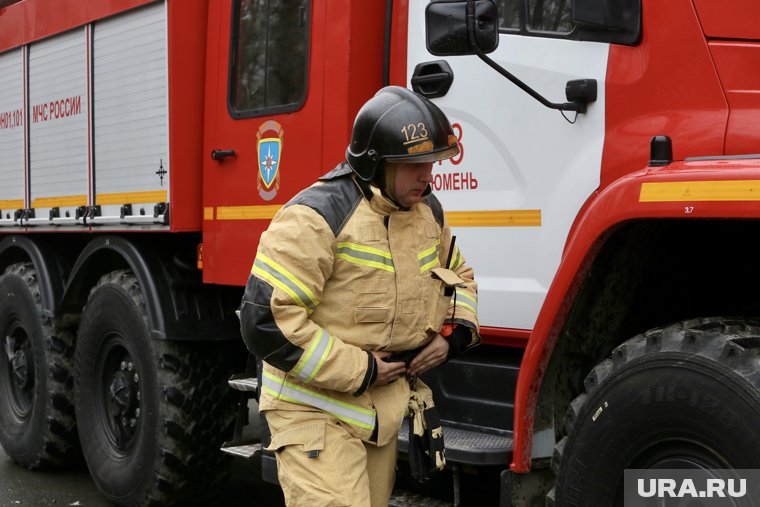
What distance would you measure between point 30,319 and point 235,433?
2024 mm

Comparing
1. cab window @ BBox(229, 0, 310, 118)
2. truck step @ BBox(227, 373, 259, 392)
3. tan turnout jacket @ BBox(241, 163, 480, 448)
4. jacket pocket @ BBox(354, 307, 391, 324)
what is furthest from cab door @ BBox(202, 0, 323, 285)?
jacket pocket @ BBox(354, 307, 391, 324)

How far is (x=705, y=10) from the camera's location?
138 inches

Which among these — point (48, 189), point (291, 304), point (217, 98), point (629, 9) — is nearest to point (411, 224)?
point (291, 304)

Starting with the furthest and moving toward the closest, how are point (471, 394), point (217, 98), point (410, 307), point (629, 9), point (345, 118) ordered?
point (217, 98)
point (345, 118)
point (471, 394)
point (629, 9)
point (410, 307)

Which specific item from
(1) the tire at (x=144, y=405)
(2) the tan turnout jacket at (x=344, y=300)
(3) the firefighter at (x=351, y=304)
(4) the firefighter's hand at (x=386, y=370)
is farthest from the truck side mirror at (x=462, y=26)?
(1) the tire at (x=144, y=405)

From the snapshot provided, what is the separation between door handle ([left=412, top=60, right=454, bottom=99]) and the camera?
168 inches

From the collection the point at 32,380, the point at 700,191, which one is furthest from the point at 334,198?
the point at 32,380

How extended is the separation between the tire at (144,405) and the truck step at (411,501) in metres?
1.65

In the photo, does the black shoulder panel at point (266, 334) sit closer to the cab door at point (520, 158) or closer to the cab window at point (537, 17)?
the cab door at point (520, 158)

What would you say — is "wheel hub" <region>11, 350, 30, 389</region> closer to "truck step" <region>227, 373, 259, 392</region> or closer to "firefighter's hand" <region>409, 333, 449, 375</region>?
"truck step" <region>227, 373, 259, 392</region>

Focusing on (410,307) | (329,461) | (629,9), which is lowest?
(329,461)

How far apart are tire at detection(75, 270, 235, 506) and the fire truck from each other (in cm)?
1

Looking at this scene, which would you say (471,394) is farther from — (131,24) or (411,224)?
(131,24)

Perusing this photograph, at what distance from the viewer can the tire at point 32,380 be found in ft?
21.9
